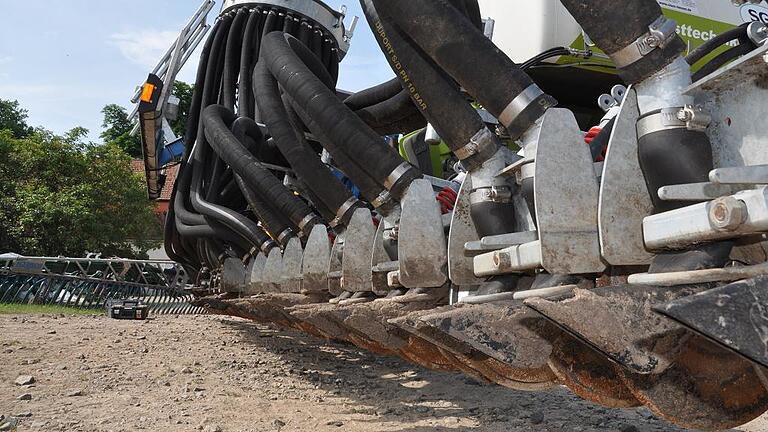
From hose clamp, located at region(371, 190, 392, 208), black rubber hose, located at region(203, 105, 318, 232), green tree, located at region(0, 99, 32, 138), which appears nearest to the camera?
hose clamp, located at region(371, 190, 392, 208)

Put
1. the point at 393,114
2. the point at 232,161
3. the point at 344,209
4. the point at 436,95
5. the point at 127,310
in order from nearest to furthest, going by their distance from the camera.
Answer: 1. the point at 436,95
2. the point at 344,209
3. the point at 393,114
4. the point at 232,161
5. the point at 127,310

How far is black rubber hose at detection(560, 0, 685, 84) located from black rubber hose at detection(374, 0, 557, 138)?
347mm

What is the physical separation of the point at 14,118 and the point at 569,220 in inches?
1825

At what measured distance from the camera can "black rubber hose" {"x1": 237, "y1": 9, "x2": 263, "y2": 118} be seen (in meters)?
7.19

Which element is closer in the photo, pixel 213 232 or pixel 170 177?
pixel 213 232

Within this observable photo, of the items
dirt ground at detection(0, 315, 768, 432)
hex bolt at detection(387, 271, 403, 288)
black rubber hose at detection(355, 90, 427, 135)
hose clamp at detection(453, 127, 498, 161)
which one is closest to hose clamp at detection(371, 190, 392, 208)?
hex bolt at detection(387, 271, 403, 288)

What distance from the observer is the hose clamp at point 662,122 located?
5.10ft

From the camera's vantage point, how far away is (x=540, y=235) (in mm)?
1712

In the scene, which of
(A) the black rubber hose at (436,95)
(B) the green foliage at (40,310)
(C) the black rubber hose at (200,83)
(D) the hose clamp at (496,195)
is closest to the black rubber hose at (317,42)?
(C) the black rubber hose at (200,83)

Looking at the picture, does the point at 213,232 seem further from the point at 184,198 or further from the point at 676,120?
the point at 676,120

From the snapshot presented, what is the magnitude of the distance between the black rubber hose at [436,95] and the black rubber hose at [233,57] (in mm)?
5473

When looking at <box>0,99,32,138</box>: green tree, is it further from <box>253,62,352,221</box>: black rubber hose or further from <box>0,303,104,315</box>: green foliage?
<box>253,62,352,221</box>: black rubber hose

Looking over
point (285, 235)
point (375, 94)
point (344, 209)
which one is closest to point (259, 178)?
point (285, 235)

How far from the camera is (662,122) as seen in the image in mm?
1566
